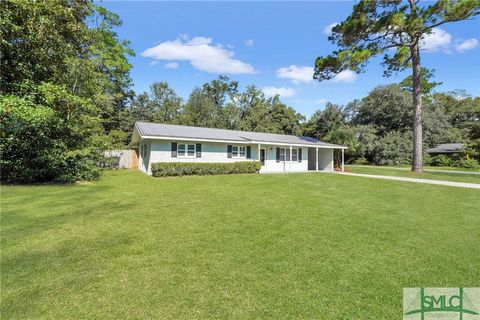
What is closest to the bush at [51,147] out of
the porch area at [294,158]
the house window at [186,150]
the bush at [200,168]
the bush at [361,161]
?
the bush at [200,168]

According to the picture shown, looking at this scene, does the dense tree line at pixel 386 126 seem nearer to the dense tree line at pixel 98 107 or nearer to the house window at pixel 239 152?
the dense tree line at pixel 98 107

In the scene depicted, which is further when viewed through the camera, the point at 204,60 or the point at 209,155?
the point at 204,60

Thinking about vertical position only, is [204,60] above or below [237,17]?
above

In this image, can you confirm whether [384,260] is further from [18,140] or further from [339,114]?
[339,114]

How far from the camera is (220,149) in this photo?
61.6ft

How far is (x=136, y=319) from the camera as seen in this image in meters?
2.43

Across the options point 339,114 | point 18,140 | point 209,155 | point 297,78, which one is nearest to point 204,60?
point 297,78

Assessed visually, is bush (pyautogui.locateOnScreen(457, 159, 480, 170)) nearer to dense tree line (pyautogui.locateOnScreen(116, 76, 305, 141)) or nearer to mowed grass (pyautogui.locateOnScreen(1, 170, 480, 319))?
dense tree line (pyautogui.locateOnScreen(116, 76, 305, 141))

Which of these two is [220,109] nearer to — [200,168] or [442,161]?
[200,168]

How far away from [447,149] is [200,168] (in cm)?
3622

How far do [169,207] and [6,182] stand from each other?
975 cm

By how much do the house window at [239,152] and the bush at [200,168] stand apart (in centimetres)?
150

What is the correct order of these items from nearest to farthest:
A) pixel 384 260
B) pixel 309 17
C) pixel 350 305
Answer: pixel 350 305 → pixel 384 260 → pixel 309 17

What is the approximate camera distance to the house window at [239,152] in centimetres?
1950
